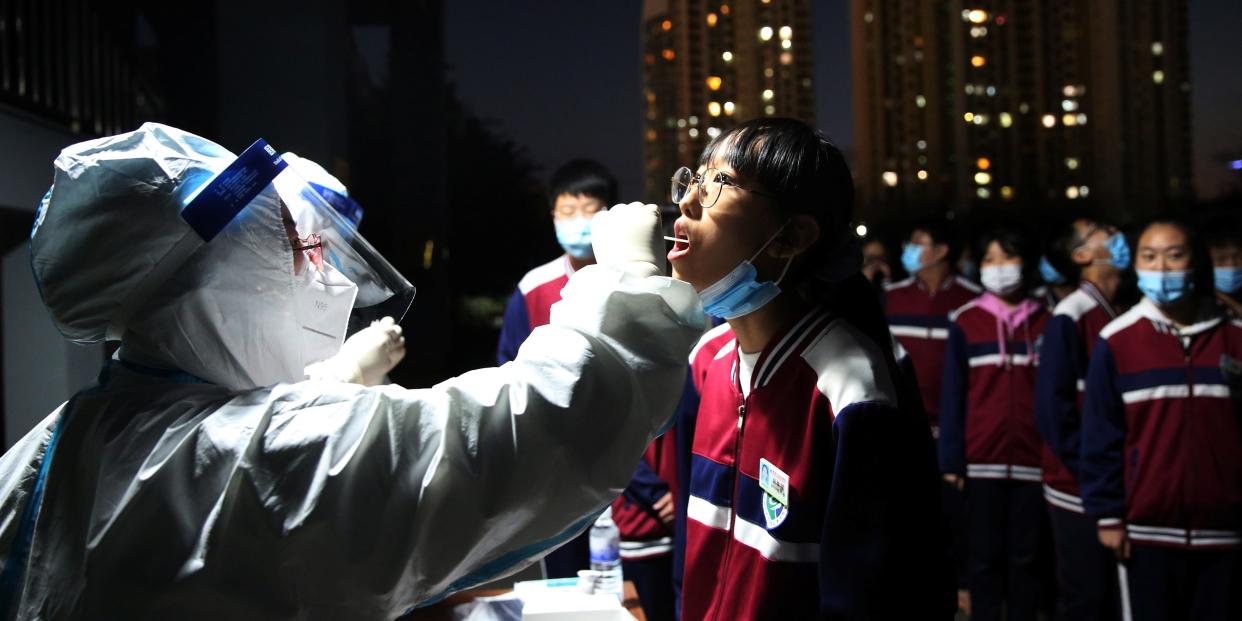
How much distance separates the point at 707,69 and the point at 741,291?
13.9 ft

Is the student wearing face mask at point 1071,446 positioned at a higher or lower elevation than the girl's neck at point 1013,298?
lower

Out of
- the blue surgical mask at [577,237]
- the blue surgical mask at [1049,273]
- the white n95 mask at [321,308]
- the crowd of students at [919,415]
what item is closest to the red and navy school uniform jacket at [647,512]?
the crowd of students at [919,415]

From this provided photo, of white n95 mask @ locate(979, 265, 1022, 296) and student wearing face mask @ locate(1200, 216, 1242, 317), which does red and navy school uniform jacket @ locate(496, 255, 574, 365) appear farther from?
student wearing face mask @ locate(1200, 216, 1242, 317)

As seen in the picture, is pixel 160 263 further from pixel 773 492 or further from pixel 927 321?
pixel 927 321

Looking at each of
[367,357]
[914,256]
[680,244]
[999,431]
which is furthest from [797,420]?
[914,256]

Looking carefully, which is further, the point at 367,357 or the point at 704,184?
the point at 367,357

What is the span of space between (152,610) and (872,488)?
0.87 m

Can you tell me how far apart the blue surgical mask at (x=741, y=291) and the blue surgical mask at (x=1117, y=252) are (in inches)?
122

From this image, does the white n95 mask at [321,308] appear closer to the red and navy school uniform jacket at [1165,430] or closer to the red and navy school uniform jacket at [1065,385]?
the red and navy school uniform jacket at [1165,430]

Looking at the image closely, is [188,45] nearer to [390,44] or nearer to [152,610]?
[390,44]

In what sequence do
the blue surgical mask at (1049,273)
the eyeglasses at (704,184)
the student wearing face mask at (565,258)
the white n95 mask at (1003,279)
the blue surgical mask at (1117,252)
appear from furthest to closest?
1. the blue surgical mask at (1049,273)
2. the white n95 mask at (1003,279)
3. the blue surgical mask at (1117,252)
4. the student wearing face mask at (565,258)
5. the eyeglasses at (704,184)

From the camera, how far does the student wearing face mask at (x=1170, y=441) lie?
277 cm

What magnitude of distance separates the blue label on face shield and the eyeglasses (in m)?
0.66

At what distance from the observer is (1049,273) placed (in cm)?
423
